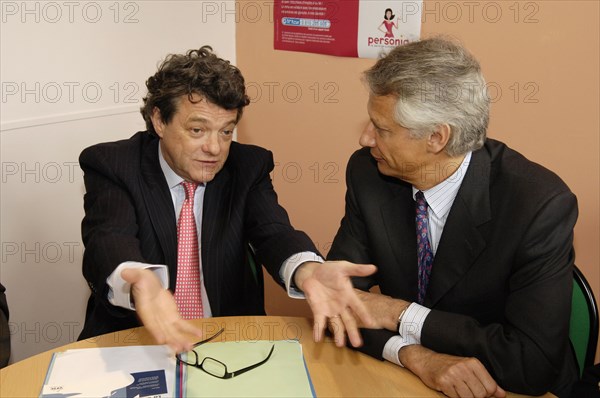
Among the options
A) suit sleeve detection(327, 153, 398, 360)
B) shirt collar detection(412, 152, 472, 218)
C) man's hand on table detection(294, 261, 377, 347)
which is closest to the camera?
man's hand on table detection(294, 261, 377, 347)

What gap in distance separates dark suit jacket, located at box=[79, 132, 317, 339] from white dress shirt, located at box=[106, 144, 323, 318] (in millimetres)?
35

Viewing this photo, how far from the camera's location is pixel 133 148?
Result: 2.42 m

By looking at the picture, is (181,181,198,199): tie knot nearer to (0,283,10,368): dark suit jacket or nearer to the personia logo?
(0,283,10,368): dark suit jacket

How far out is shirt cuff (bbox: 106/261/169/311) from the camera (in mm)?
1902

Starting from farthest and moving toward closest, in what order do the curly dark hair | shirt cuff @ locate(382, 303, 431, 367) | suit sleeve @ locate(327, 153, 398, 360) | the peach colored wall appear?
the peach colored wall < the curly dark hair < suit sleeve @ locate(327, 153, 398, 360) < shirt cuff @ locate(382, 303, 431, 367)

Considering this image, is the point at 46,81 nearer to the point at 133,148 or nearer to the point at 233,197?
the point at 133,148

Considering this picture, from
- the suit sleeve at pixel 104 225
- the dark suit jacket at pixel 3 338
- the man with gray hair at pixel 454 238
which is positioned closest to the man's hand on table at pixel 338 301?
the man with gray hair at pixel 454 238

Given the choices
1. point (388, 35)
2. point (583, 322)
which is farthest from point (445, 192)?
point (388, 35)

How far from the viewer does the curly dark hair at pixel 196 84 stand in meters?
2.32

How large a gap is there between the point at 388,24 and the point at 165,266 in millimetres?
1717

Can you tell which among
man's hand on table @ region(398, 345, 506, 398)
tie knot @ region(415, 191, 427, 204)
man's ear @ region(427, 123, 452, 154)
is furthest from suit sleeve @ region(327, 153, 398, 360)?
man's hand on table @ region(398, 345, 506, 398)

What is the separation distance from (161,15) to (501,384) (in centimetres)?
233

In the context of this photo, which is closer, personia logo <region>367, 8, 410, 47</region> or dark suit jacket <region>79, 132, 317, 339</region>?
dark suit jacket <region>79, 132, 317, 339</region>

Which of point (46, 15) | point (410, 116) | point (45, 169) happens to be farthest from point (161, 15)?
point (410, 116)
